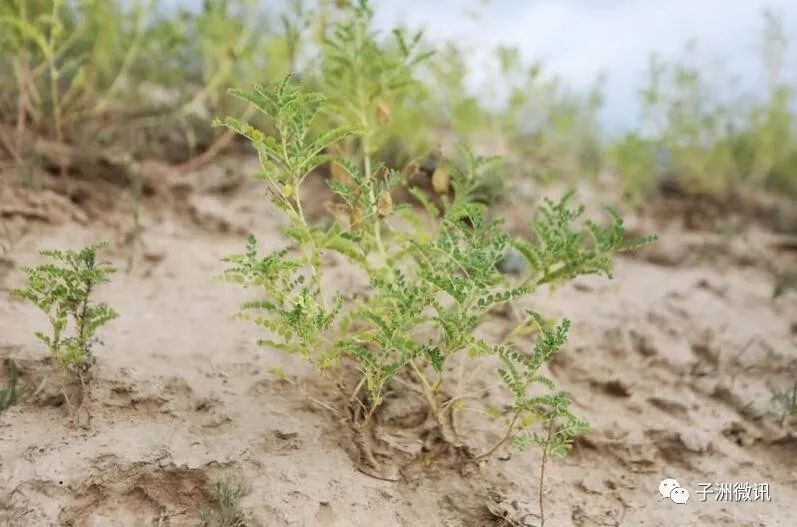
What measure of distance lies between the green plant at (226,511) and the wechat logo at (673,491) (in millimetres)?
1374

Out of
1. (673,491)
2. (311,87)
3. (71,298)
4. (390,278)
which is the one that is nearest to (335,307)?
(390,278)

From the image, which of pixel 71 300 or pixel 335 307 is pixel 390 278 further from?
pixel 71 300

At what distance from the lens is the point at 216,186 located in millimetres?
3979

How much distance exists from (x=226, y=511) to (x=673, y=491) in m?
1.46

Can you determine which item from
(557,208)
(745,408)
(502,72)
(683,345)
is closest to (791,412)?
(745,408)

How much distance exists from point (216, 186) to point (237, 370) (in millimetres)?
1775

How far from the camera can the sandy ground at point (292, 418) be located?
1.96 m

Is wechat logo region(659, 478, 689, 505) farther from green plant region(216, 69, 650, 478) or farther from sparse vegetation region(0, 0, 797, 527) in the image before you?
green plant region(216, 69, 650, 478)

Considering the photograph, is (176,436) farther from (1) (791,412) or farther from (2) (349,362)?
(1) (791,412)

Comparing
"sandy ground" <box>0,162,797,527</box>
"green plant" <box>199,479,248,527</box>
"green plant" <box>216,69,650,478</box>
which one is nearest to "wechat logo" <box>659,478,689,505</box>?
"sandy ground" <box>0,162,797,527</box>

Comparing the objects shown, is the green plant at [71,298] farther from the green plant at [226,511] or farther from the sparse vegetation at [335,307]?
the green plant at [226,511]

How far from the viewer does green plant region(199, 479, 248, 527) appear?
186 centimetres

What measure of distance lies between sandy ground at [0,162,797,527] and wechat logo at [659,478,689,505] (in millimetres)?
31

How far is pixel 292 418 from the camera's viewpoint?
2.26 metres
